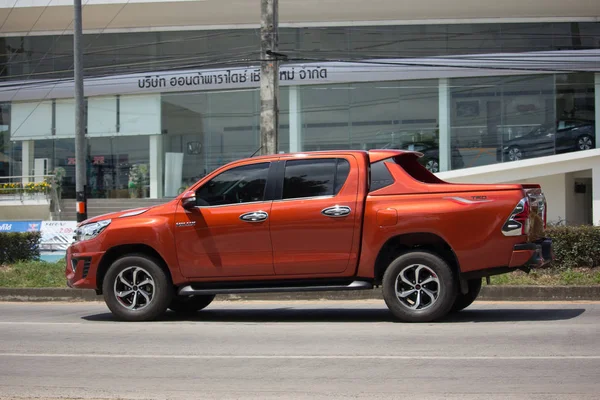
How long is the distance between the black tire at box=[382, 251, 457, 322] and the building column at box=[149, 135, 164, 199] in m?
25.1

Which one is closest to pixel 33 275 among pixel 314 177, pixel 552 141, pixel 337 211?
pixel 314 177

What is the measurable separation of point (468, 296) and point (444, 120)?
21.5 m

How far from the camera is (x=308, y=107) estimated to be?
32062mm

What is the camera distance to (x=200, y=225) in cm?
992

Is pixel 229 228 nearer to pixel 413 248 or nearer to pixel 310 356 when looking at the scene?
pixel 413 248

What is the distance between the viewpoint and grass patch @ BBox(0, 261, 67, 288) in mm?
15422

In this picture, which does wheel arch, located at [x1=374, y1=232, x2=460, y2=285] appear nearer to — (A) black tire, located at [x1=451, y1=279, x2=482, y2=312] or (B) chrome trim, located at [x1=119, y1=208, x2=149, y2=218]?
(A) black tire, located at [x1=451, y1=279, x2=482, y2=312]

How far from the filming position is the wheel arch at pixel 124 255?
10258 millimetres

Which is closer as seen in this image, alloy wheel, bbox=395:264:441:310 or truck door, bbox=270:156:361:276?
alloy wheel, bbox=395:264:441:310

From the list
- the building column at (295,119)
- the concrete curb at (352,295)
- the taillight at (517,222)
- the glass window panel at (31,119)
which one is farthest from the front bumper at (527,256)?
the glass window panel at (31,119)

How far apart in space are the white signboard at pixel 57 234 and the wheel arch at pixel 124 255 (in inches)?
570

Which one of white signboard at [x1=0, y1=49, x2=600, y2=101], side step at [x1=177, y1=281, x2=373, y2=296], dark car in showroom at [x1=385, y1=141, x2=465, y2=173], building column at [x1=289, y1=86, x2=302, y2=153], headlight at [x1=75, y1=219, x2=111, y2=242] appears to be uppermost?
white signboard at [x1=0, y1=49, x2=600, y2=101]

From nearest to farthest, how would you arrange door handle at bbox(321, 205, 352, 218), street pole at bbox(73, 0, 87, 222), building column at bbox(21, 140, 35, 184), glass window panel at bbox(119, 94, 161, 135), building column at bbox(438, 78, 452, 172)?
door handle at bbox(321, 205, 352, 218) < street pole at bbox(73, 0, 87, 222) < building column at bbox(438, 78, 452, 172) < glass window panel at bbox(119, 94, 161, 135) < building column at bbox(21, 140, 35, 184)

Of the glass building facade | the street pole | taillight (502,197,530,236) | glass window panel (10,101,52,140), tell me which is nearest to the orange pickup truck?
taillight (502,197,530,236)
